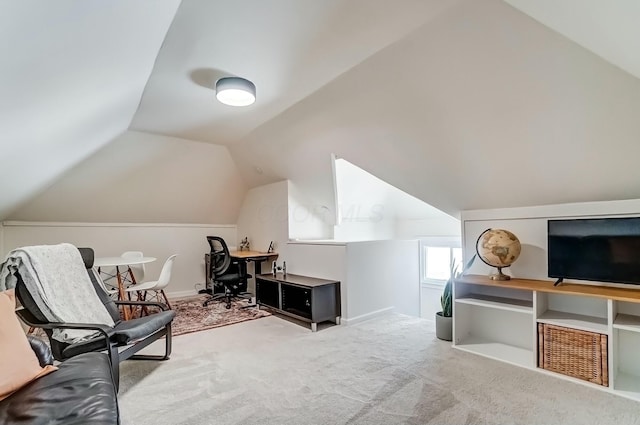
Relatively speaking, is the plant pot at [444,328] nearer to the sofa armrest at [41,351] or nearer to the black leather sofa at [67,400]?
the black leather sofa at [67,400]

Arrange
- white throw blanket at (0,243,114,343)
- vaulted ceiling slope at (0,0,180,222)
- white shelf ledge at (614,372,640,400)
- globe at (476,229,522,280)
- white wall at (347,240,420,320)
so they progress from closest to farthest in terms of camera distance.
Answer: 1. vaulted ceiling slope at (0,0,180,222)
2. white shelf ledge at (614,372,640,400)
3. white throw blanket at (0,243,114,343)
4. globe at (476,229,522,280)
5. white wall at (347,240,420,320)

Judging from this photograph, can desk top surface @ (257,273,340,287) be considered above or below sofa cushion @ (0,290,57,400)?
below

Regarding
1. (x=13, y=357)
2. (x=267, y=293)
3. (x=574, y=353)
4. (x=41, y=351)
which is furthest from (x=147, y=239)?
(x=574, y=353)

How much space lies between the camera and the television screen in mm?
2438

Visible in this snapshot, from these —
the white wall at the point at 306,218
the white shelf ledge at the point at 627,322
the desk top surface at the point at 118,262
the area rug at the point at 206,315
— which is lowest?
the area rug at the point at 206,315

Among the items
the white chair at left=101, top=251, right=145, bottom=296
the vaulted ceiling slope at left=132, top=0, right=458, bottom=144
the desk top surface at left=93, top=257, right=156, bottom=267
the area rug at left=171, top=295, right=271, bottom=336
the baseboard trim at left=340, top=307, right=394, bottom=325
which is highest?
the vaulted ceiling slope at left=132, top=0, right=458, bottom=144

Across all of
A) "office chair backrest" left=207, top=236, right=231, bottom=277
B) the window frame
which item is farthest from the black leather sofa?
the window frame

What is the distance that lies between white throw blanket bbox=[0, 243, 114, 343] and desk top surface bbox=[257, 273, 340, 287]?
1.99m

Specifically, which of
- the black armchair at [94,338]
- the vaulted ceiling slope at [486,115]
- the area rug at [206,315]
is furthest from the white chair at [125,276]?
the vaulted ceiling slope at [486,115]

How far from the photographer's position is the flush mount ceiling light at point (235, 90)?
2754mm

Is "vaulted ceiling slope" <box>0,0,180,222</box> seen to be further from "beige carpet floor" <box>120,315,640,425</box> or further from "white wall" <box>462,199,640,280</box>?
"white wall" <box>462,199,640,280</box>

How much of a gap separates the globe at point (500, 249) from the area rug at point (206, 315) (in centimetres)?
290

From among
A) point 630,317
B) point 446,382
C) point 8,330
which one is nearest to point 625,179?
point 630,317

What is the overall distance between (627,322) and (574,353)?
42 cm
